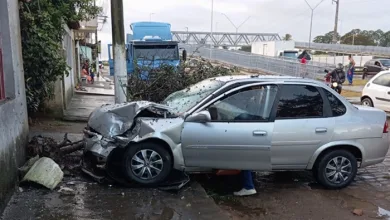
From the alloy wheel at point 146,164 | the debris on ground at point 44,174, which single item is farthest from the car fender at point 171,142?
the debris on ground at point 44,174

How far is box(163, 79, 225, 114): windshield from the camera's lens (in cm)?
577

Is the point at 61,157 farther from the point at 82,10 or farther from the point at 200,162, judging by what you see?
the point at 82,10

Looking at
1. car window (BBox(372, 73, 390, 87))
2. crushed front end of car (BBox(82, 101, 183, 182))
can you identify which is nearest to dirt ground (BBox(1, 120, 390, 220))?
crushed front end of car (BBox(82, 101, 183, 182))

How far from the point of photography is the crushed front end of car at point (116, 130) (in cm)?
535

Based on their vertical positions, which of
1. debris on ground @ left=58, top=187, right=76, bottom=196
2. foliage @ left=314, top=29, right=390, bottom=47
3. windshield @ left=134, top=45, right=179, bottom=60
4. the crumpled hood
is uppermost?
foliage @ left=314, top=29, right=390, bottom=47

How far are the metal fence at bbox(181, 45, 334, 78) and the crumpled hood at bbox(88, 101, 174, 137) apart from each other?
685 inches

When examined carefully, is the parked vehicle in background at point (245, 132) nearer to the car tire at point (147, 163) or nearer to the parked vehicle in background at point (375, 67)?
the car tire at point (147, 163)

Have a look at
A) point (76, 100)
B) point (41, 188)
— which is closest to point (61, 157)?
point (41, 188)

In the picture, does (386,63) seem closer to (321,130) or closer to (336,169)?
(336,169)

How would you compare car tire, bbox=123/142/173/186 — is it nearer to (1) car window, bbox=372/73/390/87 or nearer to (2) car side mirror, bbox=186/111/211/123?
(2) car side mirror, bbox=186/111/211/123

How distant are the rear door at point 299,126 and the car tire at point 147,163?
1528mm

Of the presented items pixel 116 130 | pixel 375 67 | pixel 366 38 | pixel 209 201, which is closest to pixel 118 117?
pixel 116 130

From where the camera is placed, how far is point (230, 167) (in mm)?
5500

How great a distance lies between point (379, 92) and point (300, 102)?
8.00m
